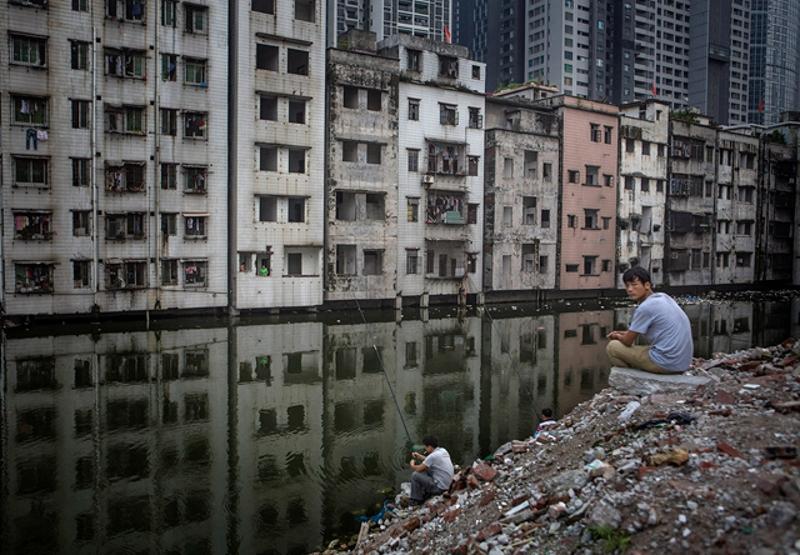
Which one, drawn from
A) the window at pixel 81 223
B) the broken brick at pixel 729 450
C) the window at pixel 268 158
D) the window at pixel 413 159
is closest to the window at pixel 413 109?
the window at pixel 413 159

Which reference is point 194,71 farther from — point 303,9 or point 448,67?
point 448,67

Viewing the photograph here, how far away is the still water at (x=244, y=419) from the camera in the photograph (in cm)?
1213

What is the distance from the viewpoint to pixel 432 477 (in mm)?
11648

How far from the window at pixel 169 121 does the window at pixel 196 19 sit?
4.59m

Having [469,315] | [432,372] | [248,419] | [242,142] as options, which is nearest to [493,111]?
[469,315]

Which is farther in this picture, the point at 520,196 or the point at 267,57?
the point at 520,196

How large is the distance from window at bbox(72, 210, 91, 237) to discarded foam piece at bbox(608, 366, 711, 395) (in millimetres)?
32036

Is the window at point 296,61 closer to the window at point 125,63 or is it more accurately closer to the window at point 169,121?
the window at point 169,121

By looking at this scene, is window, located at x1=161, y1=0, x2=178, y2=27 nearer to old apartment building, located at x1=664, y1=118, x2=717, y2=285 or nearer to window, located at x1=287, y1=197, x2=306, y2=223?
window, located at x1=287, y1=197, x2=306, y2=223

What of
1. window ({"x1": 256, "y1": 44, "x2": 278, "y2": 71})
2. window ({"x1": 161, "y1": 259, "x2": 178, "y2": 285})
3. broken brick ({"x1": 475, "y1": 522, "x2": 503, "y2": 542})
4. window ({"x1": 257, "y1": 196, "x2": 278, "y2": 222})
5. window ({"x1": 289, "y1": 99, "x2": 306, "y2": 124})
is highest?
window ({"x1": 256, "y1": 44, "x2": 278, "y2": 71})

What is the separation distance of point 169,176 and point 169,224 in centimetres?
264

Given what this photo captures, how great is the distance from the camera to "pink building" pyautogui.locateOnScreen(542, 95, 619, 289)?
181ft

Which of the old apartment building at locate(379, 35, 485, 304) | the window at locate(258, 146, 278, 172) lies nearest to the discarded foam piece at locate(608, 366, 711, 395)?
the window at locate(258, 146, 278, 172)

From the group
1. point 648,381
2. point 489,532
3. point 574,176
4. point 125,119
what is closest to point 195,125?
point 125,119
